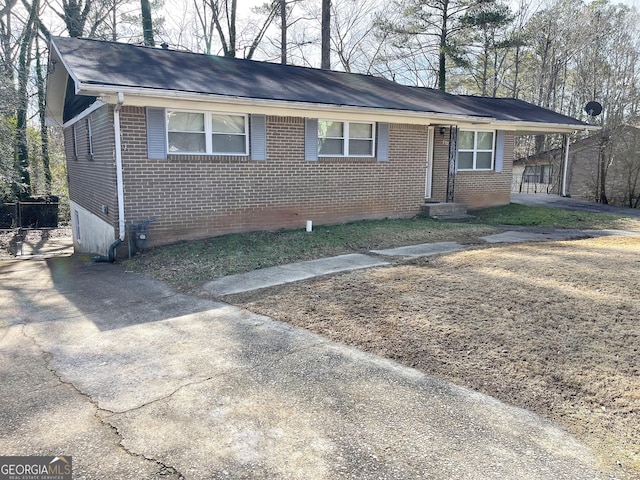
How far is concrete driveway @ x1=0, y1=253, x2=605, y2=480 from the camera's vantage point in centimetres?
275

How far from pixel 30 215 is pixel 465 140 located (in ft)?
58.5

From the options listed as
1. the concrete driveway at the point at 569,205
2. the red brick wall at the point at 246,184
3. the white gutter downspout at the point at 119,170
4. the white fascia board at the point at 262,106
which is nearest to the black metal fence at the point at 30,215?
the red brick wall at the point at 246,184

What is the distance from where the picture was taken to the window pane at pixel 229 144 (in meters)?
9.69

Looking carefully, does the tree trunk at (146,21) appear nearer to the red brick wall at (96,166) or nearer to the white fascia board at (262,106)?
the red brick wall at (96,166)

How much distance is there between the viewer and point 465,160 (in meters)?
14.4

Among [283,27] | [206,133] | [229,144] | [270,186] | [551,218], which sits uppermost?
[283,27]

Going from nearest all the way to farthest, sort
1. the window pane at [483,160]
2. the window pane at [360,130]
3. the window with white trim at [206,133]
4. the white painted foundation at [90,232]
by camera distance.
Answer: the window with white trim at [206,133], the white painted foundation at [90,232], the window pane at [360,130], the window pane at [483,160]

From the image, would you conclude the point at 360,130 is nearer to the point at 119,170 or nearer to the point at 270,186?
the point at 270,186

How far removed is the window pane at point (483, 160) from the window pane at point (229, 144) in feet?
26.3

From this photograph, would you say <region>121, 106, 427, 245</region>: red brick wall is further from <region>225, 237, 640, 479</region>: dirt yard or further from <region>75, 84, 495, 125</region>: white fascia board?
<region>225, 237, 640, 479</region>: dirt yard

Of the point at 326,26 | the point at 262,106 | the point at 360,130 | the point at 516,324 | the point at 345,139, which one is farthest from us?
the point at 326,26

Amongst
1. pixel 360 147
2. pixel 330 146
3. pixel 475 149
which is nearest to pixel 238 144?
pixel 330 146

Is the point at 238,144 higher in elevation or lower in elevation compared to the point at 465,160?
higher

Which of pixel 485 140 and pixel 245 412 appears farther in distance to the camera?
pixel 485 140
